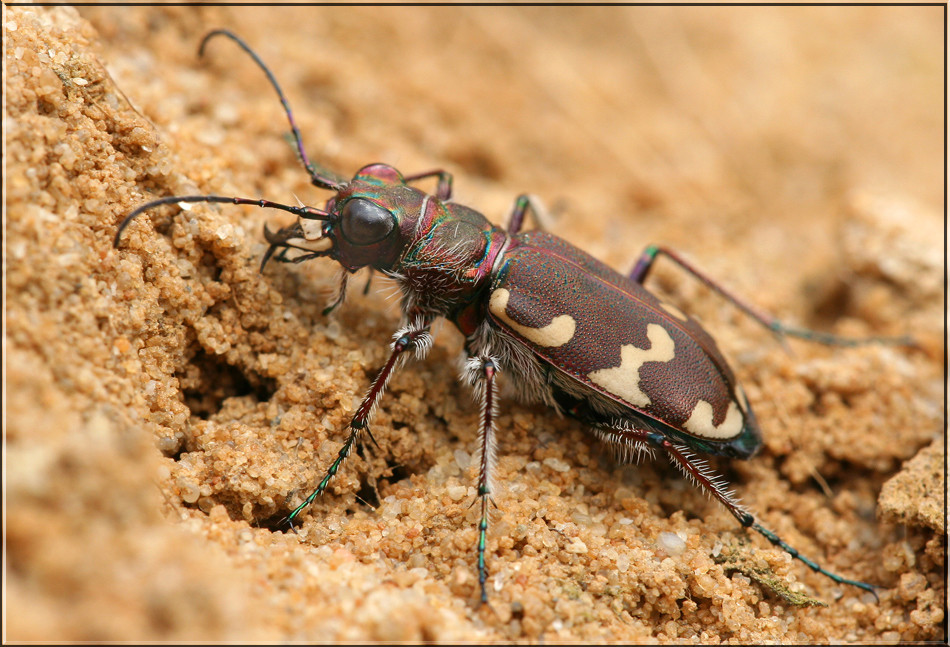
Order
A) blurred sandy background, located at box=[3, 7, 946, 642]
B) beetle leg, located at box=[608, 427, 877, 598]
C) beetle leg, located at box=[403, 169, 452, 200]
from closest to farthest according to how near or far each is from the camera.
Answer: blurred sandy background, located at box=[3, 7, 946, 642], beetle leg, located at box=[608, 427, 877, 598], beetle leg, located at box=[403, 169, 452, 200]

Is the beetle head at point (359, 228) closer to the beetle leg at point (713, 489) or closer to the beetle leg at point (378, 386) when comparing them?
the beetle leg at point (378, 386)

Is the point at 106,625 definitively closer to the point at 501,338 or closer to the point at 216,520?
the point at 216,520

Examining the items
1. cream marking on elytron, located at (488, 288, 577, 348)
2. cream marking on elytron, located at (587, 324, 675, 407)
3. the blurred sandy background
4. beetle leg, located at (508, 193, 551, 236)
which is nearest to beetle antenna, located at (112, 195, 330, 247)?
the blurred sandy background

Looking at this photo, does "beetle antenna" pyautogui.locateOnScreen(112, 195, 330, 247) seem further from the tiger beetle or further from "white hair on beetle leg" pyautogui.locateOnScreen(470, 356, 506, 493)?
"white hair on beetle leg" pyautogui.locateOnScreen(470, 356, 506, 493)

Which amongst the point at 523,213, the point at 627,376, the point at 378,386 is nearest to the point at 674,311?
the point at 627,376

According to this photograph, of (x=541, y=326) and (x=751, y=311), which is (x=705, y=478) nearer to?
(x=541, y=326)

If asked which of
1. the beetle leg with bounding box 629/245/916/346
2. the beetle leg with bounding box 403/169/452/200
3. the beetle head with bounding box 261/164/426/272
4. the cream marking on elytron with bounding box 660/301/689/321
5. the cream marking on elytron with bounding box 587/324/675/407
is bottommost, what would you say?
the cream marking on elytron with bounding box 587/324/675/407
